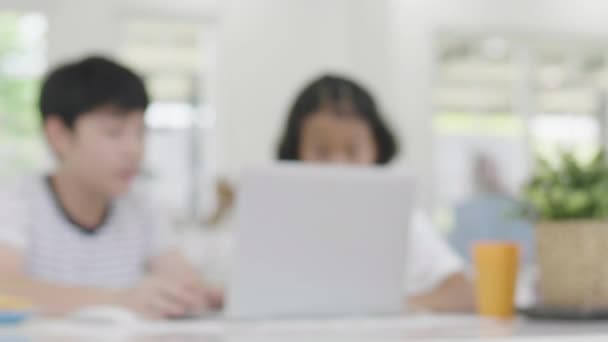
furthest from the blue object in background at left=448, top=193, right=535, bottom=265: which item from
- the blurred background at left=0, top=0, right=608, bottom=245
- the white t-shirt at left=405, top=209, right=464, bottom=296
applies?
the white t-shirt at left=405, top=209, right=464, bottom=296

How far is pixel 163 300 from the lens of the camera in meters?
1.35

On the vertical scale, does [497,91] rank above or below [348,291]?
above

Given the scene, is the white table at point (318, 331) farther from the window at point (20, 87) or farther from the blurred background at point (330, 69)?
the window at point (20, 87)

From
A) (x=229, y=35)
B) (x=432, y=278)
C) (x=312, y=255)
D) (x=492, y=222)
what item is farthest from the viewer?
(x=229, y=35)

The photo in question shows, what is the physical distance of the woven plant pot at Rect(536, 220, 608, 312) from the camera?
50.6 inches

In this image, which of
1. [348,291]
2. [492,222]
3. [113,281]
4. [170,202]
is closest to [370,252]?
[348,291]

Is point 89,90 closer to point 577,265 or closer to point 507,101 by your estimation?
point 577,265

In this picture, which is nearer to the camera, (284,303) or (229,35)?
(284,303)

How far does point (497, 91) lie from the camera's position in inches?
241

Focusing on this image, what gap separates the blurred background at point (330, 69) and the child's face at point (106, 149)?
114 inches

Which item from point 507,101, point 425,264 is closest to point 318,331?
point 425,264

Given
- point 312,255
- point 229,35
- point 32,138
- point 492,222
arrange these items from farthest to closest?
point 229,35
point 32,138
point 492,222
point 312,255

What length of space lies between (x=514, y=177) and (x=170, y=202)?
2.32 metres

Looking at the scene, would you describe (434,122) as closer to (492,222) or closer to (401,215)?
(492,222)
